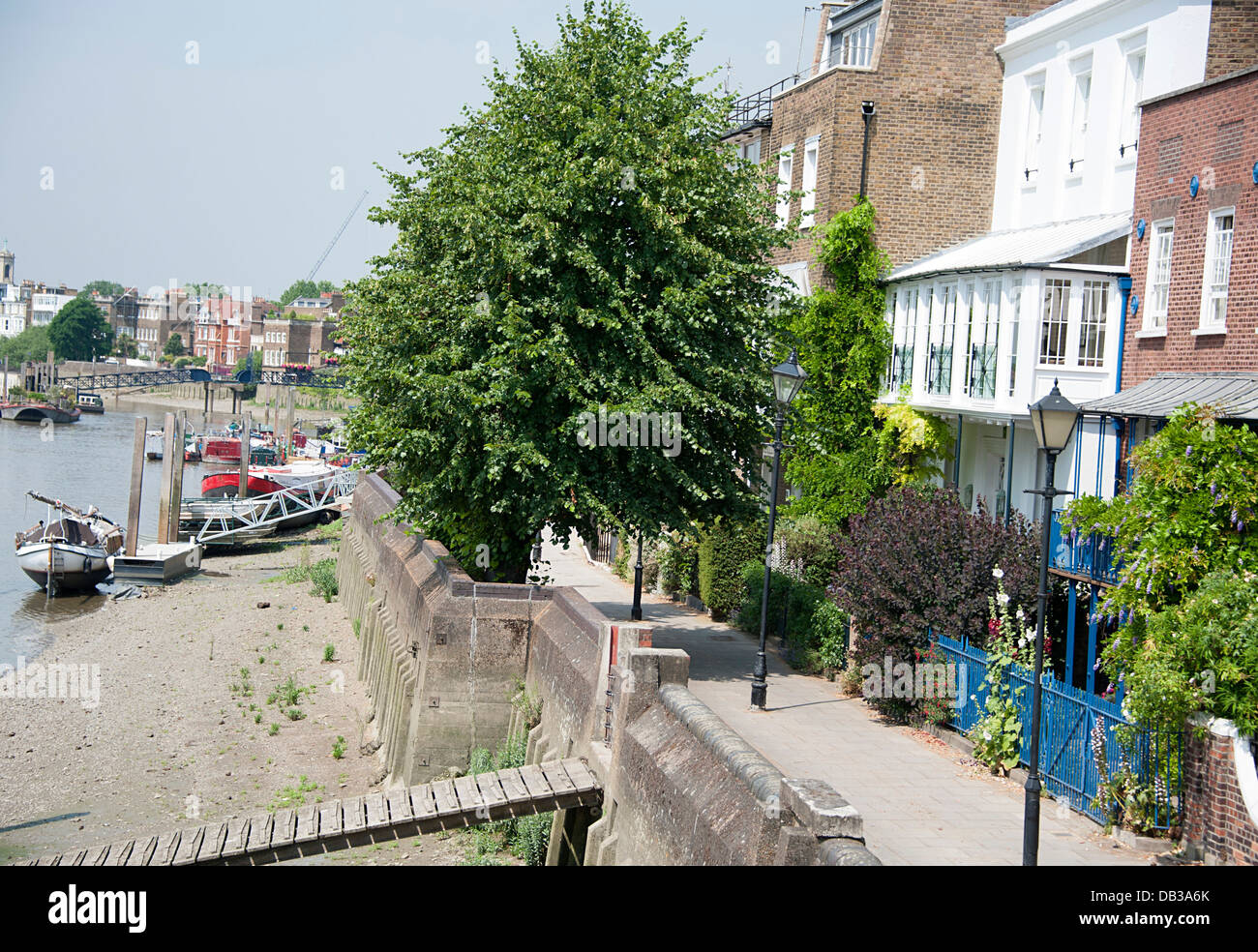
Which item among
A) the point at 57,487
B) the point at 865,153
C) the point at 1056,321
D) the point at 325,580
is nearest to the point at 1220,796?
the point at 1056,321

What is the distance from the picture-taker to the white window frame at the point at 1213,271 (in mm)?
16953

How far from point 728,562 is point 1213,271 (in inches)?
379

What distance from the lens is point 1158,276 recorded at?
18.9m

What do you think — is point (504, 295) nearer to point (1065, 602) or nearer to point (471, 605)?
point (471, 605)

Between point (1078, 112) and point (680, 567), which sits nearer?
point (1078, 112)

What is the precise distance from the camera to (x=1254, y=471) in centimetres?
1270

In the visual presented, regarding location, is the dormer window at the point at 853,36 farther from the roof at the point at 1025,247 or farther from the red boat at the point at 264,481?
the red boat at the point at 264,481

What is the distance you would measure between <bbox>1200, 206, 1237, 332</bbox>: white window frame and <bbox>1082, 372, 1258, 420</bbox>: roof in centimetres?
77

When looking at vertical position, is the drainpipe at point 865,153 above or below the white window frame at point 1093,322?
above

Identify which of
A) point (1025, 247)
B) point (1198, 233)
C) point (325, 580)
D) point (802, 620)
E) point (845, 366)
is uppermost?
point (1025, 247)

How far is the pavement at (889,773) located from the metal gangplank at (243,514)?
110 feet

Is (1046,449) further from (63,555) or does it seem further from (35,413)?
(35,413)

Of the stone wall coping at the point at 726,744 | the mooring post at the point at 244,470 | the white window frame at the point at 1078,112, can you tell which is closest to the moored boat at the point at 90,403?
the mooring post at the point at 244,470

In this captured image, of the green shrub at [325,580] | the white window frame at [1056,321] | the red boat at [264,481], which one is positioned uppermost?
the white window frame at [1056,321]
